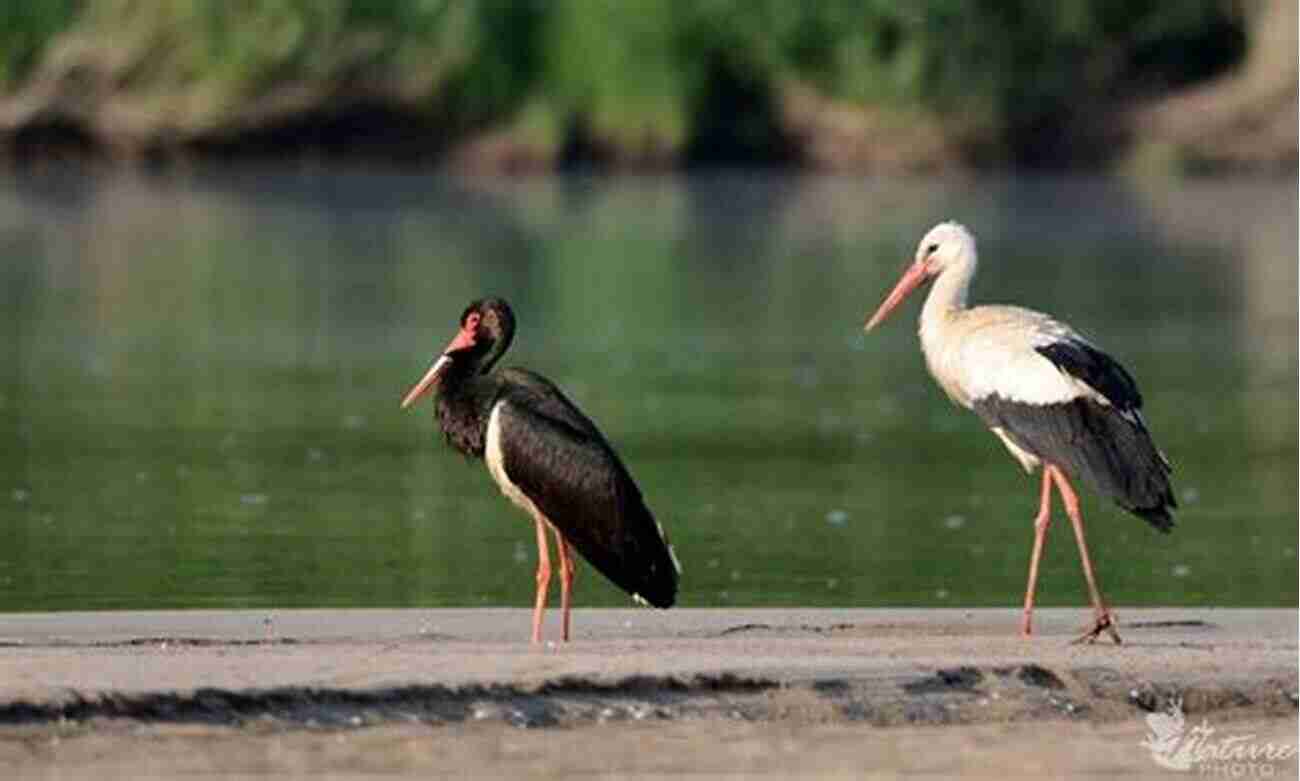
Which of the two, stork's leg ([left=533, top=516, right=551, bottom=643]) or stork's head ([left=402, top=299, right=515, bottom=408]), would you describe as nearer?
stork's leg ([left=533, top=516, right=551, bottom=643])

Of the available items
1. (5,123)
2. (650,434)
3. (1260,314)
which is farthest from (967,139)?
(650,434)

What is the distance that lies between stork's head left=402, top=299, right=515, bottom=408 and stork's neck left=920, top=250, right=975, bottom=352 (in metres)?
1.54

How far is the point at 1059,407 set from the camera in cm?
1225

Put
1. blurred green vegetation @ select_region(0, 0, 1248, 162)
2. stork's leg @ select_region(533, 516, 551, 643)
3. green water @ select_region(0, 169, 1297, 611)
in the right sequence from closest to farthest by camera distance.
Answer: stork's leg @ select_region(533, 516, 551, 643), green water @ select_region(0, 169, 1297, 611), blurred green vegetation @ select_region(0, 0, 1248, 162)

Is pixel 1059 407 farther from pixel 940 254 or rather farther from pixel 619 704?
pixel 619 704

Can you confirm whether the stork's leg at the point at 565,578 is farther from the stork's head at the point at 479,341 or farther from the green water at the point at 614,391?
the green water at the point at 614,391

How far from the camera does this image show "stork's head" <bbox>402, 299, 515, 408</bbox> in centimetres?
1233

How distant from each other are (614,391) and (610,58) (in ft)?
90.3

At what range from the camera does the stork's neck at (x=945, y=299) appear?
1328 cm

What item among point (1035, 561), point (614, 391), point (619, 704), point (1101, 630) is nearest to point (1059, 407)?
point (1035, 561)

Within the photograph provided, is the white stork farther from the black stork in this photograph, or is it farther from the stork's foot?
the black stork

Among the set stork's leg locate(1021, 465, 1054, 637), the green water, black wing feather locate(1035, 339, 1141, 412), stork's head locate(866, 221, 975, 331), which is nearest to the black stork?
stork's leg locate(1021, 465, 1054, 637)

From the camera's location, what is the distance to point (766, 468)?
18.5 metres

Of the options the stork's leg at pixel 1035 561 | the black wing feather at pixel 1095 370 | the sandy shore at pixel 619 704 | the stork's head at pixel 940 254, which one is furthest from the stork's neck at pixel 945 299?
the sandy shore at pixel 619 704
